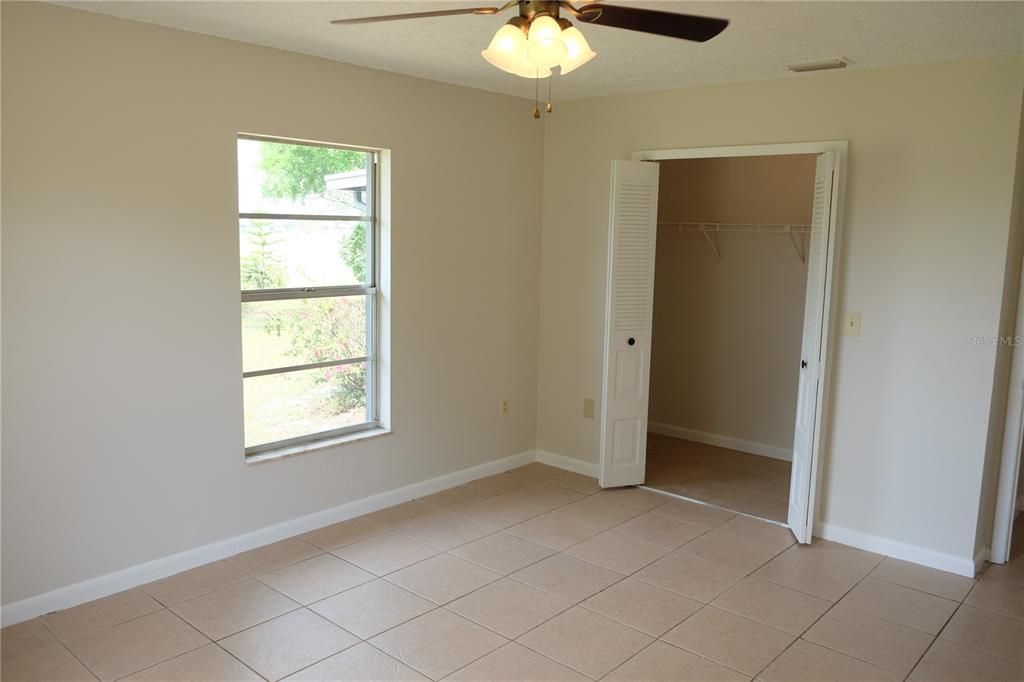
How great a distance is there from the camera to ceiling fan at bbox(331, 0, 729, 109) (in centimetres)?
204

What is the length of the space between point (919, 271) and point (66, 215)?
3819 millimetres

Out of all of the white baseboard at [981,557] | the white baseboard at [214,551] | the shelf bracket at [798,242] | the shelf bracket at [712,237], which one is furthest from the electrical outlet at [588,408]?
the white baseboard at [981,557]

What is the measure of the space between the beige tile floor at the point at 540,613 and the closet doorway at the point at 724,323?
1.98 feet

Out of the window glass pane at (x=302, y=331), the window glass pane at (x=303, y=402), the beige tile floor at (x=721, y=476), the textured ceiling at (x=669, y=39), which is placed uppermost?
the textured ceiling at (x=669, y=39)

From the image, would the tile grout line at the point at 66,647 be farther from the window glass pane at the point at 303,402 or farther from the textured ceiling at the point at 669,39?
the textured ceiling at the point at 669,39

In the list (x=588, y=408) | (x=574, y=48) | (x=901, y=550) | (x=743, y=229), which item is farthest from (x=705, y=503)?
(x=574, y=48)

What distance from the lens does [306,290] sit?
4.07 metres

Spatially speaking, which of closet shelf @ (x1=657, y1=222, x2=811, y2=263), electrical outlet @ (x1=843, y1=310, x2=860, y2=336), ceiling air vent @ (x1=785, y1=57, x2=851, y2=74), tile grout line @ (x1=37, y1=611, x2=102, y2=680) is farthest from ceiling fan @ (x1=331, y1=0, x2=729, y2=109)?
closet shelf @ (x1=657, y1=222, x2=811, y2=263)

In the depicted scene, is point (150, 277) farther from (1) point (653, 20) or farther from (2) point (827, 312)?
(2) point (827, 312)

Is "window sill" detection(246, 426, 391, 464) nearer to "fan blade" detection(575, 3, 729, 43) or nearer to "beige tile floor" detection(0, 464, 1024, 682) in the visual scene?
"beige tile floor" detection(0, 464, 1024, 682)

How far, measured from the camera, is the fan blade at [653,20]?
6.72ft

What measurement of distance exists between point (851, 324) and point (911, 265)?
0.40 meters

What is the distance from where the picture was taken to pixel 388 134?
4.23m

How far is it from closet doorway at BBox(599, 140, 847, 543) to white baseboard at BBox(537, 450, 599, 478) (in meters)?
0.32
